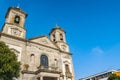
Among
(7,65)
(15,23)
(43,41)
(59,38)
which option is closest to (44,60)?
(43,41)

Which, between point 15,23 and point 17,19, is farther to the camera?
point 17,19

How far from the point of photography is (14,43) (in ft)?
70.2

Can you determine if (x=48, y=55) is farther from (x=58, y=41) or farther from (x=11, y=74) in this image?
(x=11, y=74)

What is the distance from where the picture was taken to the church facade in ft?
67.8

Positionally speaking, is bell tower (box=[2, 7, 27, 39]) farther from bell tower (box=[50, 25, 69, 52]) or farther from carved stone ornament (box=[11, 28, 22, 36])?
bell tower (box=[50, 25, 69, 52])

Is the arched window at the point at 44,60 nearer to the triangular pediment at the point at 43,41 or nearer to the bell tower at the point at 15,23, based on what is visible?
the triangular pediment at the point at 43,41

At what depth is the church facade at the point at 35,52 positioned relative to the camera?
67.8 feet

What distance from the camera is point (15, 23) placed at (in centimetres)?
2388

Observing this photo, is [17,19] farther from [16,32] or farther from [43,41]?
[43,41]

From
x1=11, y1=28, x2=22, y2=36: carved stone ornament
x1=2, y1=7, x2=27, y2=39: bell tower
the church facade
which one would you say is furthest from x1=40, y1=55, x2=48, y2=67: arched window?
x1=11, y1=28, x2=22, y2=36: carved stone ornament

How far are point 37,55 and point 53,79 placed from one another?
16.5 feet

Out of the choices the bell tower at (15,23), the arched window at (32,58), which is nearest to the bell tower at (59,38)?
the arched window at (32,58)

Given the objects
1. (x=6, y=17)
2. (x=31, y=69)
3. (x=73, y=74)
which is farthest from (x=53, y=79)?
(x=6, y=17)

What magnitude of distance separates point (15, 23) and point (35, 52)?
6.35m
